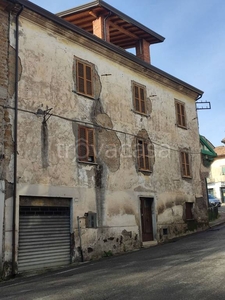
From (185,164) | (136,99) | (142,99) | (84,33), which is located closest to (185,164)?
(185,164)

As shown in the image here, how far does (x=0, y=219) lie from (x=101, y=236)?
13.9 feet

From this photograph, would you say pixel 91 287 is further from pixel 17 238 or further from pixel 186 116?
pixel 186 116

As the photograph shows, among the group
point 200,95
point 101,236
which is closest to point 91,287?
point 101,236

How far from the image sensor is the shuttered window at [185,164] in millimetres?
18578

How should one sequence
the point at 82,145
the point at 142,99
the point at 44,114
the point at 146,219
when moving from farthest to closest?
the point at 142,99 < the point at 146,219 < the point at 82,145 < the point at 44,114

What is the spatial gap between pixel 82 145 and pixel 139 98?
184 inches

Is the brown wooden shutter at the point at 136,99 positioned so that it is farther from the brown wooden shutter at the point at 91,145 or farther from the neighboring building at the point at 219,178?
the neighboring building at the point at 219,178

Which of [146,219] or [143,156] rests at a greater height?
[143,156]

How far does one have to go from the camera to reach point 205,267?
8.45 m

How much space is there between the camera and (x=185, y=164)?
18.8 m

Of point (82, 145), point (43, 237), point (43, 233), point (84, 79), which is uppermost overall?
point (84, 79)

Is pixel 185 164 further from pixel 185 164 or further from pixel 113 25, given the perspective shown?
pixel 113 25

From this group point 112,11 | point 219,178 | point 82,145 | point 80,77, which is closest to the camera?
point 82,145

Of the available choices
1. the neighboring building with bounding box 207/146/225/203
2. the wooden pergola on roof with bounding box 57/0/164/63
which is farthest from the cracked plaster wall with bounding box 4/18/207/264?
the neighboring building with bounding box 207/146/225/203
